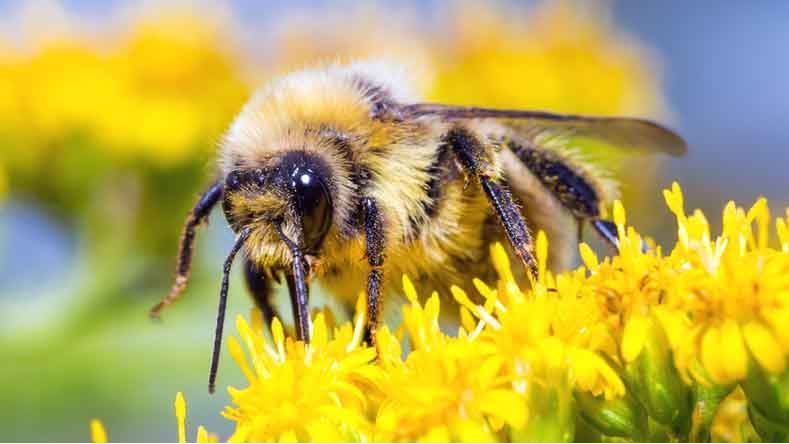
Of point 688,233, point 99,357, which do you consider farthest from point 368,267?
point 99,357

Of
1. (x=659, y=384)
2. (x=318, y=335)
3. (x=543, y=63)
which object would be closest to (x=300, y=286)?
(x=318, y=335)

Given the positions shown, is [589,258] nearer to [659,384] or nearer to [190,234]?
[659,384]

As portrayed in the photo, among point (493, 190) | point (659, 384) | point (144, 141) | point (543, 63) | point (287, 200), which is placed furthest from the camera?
point (543, 63)

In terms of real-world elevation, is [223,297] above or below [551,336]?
above

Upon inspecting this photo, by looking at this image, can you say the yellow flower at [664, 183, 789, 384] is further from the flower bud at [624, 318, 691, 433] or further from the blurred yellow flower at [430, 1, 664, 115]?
the blurred yellow flower at [430, 1, 664, 115]

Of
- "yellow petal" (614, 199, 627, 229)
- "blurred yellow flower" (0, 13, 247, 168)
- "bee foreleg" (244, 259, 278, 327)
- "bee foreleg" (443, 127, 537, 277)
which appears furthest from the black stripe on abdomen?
"blurred yellow flower" (0, 13, 247, 168)

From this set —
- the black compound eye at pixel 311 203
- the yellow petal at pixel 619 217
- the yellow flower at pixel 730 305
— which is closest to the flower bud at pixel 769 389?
the yellow flower at pixel 730 305

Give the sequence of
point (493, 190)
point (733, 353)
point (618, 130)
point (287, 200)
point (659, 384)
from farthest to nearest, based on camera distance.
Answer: point (618, 130) < point (493, 190) < point (287, 200) < point (659, 384) < point (733, 353)

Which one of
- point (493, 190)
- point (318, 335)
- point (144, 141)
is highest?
point (144, 141)
